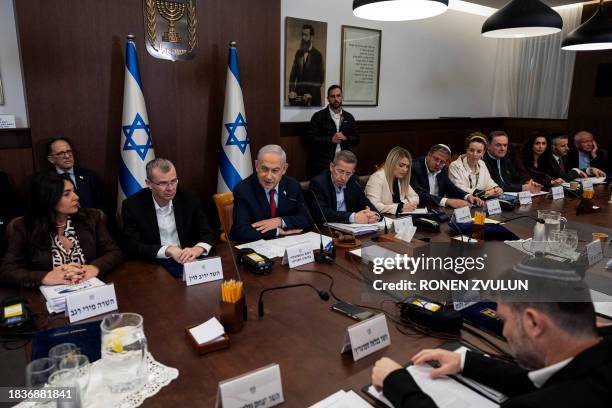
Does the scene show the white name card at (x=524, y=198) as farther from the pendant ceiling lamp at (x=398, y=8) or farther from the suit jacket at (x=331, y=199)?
the pendant ceiling lamp at (x=398, y=8)

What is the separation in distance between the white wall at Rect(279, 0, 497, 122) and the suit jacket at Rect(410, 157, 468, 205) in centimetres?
187

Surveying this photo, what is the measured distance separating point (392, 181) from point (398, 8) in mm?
1357

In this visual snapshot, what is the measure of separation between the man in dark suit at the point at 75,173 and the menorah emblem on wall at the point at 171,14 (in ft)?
3.79

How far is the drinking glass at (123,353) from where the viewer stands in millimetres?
1023

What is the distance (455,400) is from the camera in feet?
3.23

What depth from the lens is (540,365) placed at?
0.90 meters

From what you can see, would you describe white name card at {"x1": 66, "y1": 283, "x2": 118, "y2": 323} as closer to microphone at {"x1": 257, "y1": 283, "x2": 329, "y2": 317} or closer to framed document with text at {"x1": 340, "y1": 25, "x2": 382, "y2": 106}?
microphone at {"x1": 257, "y1": 283, "x2": 329, "y2": 317}

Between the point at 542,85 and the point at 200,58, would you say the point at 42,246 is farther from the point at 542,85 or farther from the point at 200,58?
the point at 542,85

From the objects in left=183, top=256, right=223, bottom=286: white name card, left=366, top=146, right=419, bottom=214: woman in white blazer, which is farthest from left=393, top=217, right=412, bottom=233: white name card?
left=183, top=256, right=223, bottom=286: white name card

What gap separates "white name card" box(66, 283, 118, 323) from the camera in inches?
52.6

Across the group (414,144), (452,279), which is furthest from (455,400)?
(414,144)

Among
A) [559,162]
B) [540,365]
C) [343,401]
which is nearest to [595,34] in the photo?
[559,162]

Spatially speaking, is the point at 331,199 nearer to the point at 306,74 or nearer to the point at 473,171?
the point at 473,171

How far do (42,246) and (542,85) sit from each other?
7.12 meters
